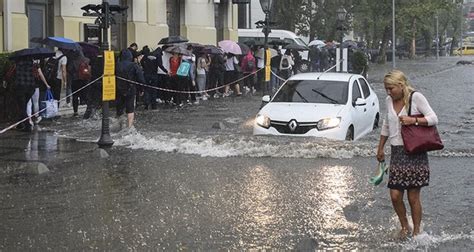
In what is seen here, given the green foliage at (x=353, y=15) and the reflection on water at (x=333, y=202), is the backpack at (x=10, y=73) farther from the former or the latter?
the green foliage at (x=353, y=15)

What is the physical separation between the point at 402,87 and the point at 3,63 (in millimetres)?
12341

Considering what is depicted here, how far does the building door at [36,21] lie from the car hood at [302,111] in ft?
38.7

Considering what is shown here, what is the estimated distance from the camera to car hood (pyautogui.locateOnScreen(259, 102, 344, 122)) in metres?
13.2

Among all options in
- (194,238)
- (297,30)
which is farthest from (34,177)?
(297,30)

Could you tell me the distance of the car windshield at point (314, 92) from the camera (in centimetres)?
1407

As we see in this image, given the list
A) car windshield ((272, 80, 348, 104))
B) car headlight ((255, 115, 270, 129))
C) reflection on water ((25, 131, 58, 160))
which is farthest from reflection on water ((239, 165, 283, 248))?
reflection on water ((25, 131, 58, 160))

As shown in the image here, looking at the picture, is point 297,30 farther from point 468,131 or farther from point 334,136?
point 334,136

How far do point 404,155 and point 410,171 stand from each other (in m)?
0.16

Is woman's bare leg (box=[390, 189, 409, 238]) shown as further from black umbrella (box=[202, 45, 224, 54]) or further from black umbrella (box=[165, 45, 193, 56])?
black umbrella (box=[202, 45, 224, 54])

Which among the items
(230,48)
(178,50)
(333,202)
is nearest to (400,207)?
(333,202)

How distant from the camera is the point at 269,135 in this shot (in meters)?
13.3

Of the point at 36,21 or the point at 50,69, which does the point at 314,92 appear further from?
the point at 36,21

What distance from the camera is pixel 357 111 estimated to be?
559 inches

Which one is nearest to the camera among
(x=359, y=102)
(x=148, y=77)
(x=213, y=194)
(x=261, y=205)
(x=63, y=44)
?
(x=261, y=205)
